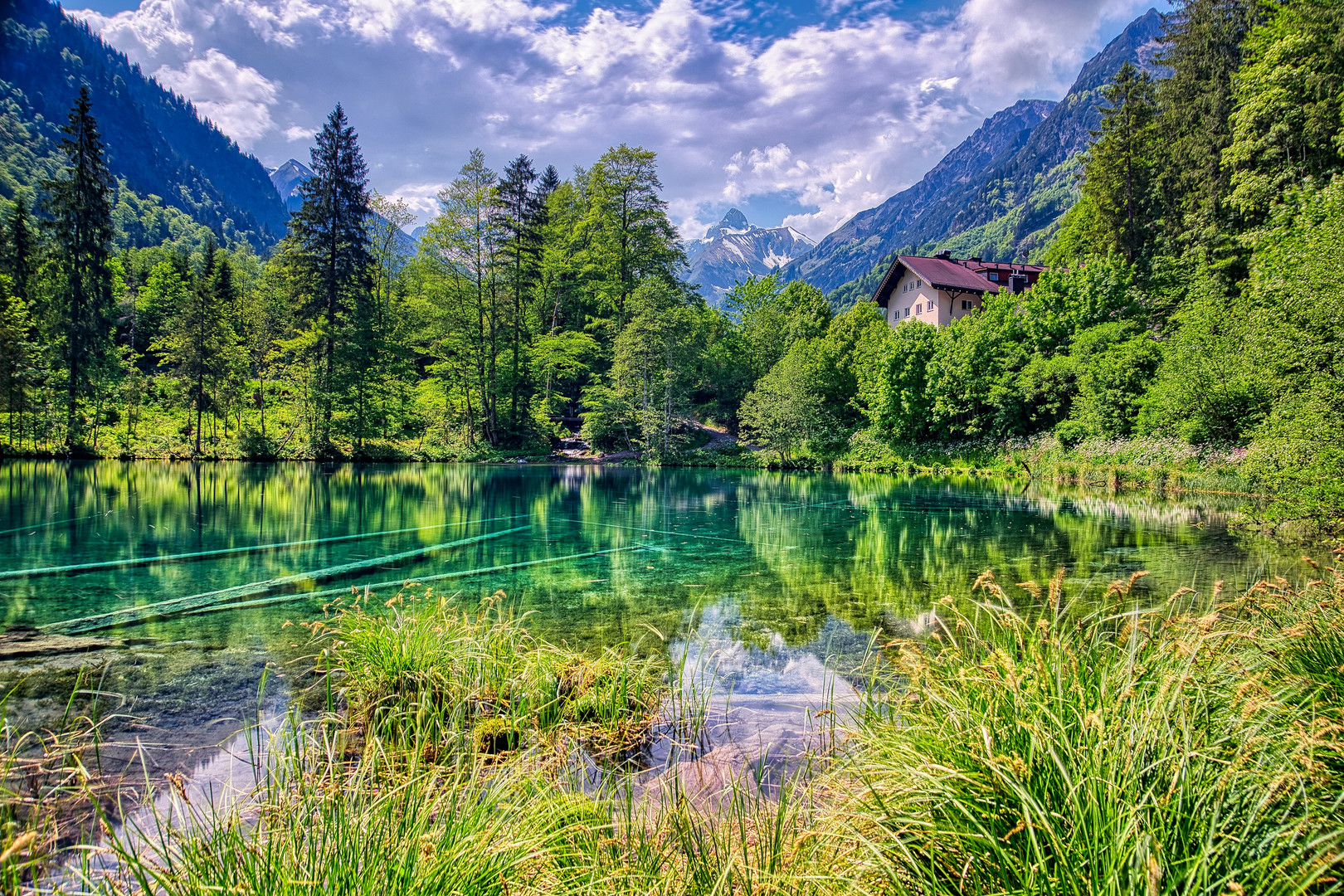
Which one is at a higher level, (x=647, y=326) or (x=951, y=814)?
(x=647, y=326)

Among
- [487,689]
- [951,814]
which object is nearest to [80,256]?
[487,689]

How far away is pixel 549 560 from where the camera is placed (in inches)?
434

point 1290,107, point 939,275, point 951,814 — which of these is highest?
point 939,275

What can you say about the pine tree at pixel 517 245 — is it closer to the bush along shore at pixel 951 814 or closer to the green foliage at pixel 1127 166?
the green foliage at pixel 1127 166

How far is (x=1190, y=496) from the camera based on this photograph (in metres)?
20.0

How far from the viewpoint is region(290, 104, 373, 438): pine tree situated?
116ft

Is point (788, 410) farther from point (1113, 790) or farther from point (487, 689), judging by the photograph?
point (1113, 790)

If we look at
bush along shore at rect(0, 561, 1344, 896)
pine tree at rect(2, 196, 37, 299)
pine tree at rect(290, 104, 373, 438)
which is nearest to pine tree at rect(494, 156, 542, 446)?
pine tree at rect(290, 104, 373, 438)

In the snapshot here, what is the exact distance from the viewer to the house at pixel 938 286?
47.5 metres

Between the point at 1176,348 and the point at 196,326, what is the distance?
152 ft

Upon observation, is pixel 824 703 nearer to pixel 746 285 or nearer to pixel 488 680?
pixel 488 680

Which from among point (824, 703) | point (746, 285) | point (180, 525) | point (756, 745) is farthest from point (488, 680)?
point (746, 285)

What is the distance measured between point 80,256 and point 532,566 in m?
36.3

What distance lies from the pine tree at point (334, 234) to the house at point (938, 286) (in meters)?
38.6
